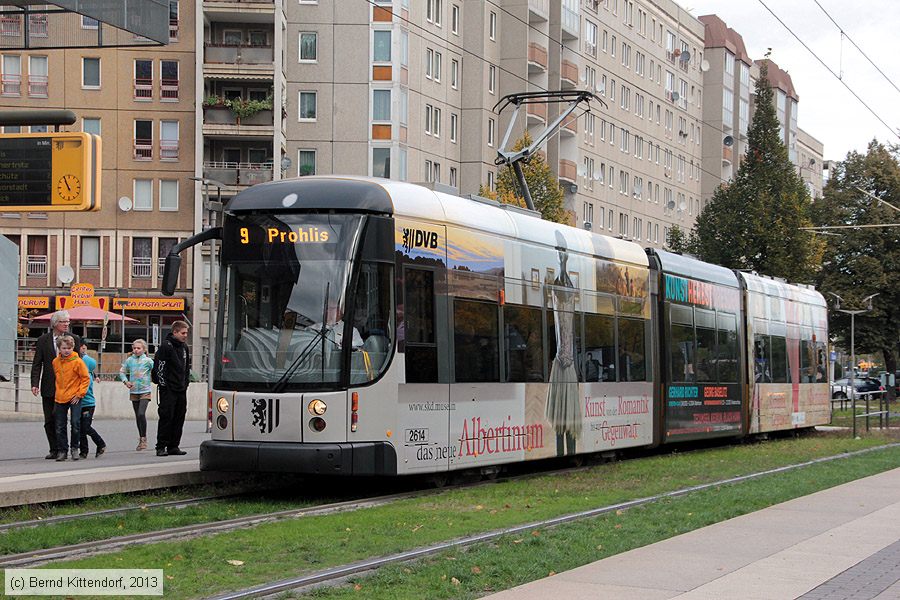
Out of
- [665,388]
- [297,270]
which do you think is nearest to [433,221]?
[297,270]

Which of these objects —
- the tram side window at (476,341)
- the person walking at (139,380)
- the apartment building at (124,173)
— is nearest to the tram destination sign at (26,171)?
the tram side window at (476,341)

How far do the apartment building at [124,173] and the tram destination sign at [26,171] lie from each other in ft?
145

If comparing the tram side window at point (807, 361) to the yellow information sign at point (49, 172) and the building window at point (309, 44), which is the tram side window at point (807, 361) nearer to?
the yellow information sign at point (49, 172)

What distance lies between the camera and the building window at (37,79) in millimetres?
57406

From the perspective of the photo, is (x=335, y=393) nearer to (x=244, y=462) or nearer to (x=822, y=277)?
(x=244, y=462)

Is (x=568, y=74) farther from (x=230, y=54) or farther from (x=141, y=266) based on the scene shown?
(x=141, y=266)

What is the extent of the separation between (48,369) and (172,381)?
64.9 inches

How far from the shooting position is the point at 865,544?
11.8 m

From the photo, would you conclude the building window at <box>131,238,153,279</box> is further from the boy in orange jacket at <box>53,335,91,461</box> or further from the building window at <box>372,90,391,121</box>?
the boy in orange jacket at <box>53,335,91,461</box>

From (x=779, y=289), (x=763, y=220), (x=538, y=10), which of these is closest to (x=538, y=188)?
(x=763, y=220)

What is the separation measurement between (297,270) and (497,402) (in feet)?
11.4

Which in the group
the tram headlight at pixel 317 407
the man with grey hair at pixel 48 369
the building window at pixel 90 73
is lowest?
the tram headlight at pixel 317 407

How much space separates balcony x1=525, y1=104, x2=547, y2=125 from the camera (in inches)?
2749

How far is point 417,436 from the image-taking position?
15.8 metres
